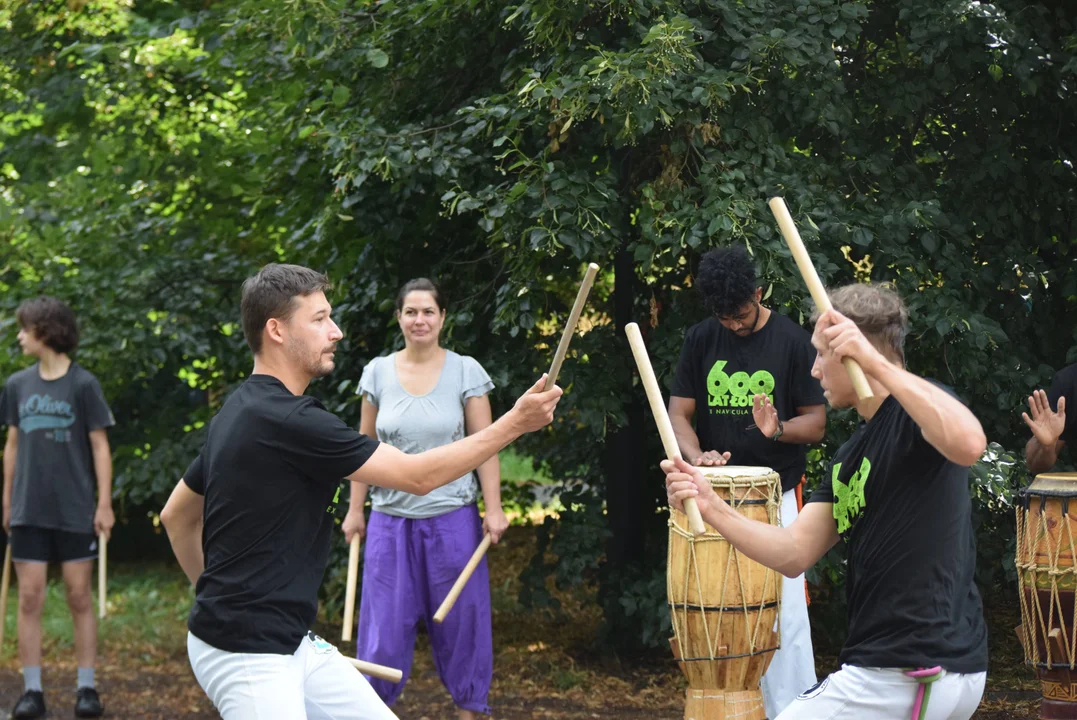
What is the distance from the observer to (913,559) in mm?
3057

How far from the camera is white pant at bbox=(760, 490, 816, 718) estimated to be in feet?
16.5

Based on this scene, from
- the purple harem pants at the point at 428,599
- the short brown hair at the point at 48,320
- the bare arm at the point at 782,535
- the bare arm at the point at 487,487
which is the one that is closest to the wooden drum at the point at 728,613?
the bare arm at the point at 487,487

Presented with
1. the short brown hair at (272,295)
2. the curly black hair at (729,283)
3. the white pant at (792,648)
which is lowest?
the white pant at (792,648)

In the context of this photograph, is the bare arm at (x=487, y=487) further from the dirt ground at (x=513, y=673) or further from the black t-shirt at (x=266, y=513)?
the black t-shirt at (x=266, y=513)

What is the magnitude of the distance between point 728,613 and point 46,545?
3872 mm

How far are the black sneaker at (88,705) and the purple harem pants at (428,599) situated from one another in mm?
2066

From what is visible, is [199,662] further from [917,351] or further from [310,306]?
[917,351]

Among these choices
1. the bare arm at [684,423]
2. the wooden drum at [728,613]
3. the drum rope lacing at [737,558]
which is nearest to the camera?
the drum rope lacing at [737,558]

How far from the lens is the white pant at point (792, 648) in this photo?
502 cm

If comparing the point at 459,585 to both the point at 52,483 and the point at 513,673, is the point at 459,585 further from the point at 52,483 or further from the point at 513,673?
the point at 52,483

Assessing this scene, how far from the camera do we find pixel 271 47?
7465mm

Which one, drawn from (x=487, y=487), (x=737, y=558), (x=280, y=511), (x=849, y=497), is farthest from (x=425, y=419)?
(x=849, y=497)

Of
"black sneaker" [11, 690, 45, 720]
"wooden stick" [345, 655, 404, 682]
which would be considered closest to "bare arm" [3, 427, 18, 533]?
"black sneaker" [11, 690, 45, 720]

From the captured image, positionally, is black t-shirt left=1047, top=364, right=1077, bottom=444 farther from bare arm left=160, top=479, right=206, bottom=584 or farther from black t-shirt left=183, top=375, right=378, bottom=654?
bare arm left=160, top=479, right=206, bottom=584
